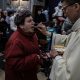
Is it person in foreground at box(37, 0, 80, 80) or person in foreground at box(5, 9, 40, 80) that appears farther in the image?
person in foreground at box(5, 9, 40, 80)

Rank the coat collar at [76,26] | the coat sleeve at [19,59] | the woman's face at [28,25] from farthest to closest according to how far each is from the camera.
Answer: the woman's face at [28,25] < the coat sleeve at [19,59] < the coat collar at [76,26]

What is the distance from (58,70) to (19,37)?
4.04ft

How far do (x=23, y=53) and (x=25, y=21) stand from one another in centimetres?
41

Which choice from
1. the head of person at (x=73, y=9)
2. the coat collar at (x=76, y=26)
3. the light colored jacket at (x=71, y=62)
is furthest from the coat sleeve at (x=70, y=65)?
the head of person at (x=73, y=9)

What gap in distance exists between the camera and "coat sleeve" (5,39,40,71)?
308 cm

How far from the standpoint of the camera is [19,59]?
3.09m

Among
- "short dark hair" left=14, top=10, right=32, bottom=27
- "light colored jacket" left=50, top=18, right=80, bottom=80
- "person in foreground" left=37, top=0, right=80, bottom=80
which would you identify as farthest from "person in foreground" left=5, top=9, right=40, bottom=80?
"light colored jacket" left=50, top=18, right=80, bottom=80

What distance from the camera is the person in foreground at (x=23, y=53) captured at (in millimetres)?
3090

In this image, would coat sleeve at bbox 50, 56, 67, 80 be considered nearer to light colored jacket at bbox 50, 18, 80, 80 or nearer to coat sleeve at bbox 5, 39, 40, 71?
light colored jacket at bbox 50, 18, 80, 80

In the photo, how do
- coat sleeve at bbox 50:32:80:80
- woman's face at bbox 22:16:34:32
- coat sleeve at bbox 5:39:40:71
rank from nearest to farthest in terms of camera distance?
coat sleeve at bbox 50:32:80:80
coat sleeve at bbox 5:39:40:71
woman's face at bbox 22:16:34:32

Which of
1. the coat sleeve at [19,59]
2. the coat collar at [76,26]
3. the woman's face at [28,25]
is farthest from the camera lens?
the woman's face at [28,25]

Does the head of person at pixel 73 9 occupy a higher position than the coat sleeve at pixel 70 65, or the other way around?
the head of person at pixel 73 9

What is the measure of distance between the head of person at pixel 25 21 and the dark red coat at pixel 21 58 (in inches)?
2.7

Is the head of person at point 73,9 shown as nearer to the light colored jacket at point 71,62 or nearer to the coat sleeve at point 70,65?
the light colored jacket at point 71,62
